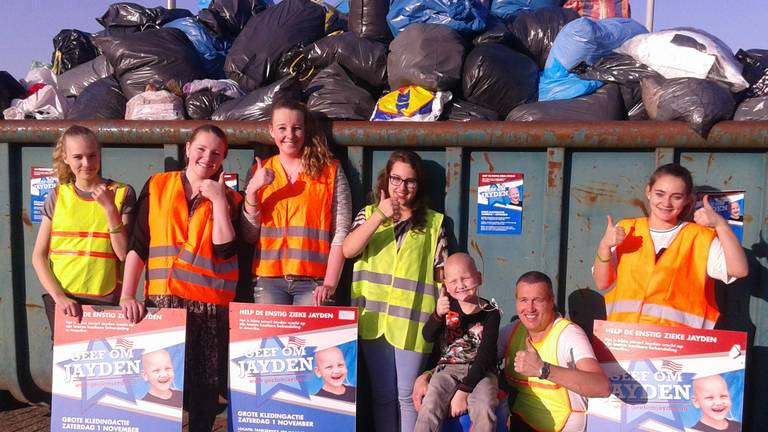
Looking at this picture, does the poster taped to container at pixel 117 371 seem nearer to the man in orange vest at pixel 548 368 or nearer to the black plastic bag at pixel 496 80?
the man in orange vest at pixel 548 368

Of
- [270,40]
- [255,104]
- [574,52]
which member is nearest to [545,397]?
[574,52]

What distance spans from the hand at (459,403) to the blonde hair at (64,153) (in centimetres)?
183

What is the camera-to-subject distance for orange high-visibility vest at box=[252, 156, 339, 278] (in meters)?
2.66

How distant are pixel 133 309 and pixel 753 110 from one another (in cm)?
269

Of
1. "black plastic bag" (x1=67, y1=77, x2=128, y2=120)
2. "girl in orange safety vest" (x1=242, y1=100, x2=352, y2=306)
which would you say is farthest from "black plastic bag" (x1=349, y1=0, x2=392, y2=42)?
"black plastic bag" (x1=67, y1=77, x2=128, y2=120)

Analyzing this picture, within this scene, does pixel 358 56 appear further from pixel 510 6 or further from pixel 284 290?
pixel 510 6

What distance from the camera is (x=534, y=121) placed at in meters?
2.76

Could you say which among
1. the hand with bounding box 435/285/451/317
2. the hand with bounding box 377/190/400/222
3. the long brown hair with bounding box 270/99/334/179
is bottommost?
the hand with bounding box 435/285/451/317

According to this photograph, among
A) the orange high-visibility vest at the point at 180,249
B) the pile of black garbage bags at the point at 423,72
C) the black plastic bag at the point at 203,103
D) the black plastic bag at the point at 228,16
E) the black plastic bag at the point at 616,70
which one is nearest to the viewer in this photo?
the orange high-visibility vest at the point at 180,249

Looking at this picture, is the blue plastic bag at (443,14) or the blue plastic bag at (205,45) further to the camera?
the blue plastic bag at (205,45)

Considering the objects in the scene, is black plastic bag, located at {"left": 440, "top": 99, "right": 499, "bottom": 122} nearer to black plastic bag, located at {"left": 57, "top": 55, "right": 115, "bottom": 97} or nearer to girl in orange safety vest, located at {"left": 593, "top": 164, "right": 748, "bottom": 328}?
girl in orange safety vest, located at {"left": 593, "top": 164, "right": 748, "bottom": 328}

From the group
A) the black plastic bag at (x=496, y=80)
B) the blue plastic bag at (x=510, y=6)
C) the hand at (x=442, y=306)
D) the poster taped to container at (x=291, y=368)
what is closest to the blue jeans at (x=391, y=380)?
the poster taped to container at (x=291, y=368)

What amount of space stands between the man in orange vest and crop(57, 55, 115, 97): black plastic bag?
296cm

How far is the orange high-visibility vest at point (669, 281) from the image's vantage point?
241cm
